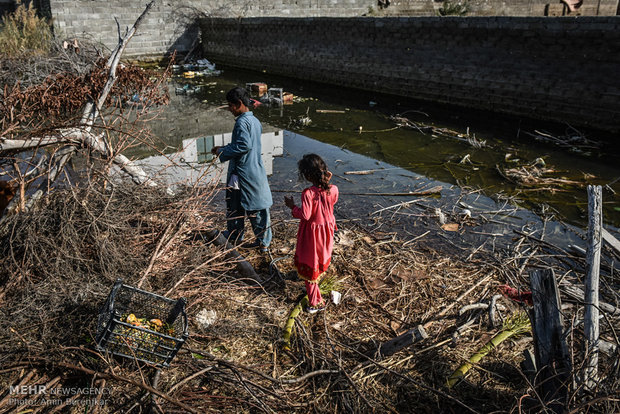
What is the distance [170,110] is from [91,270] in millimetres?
9701

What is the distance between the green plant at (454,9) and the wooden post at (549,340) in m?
22.6

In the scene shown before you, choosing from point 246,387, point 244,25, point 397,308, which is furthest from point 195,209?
point 244,25

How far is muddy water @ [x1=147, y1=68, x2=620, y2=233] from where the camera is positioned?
7023mm

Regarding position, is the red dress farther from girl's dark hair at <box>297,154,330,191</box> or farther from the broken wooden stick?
the broken wooden stick

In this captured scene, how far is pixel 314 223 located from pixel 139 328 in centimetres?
173

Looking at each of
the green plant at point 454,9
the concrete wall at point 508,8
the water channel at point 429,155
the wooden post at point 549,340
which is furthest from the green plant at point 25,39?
the green plant at point 454,9

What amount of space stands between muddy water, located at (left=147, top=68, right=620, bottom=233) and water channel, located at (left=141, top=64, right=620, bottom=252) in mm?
22

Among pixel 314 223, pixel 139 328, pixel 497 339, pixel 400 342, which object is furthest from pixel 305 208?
pixel 497 339

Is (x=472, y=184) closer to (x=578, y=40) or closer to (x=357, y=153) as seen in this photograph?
(x=357, y=153)

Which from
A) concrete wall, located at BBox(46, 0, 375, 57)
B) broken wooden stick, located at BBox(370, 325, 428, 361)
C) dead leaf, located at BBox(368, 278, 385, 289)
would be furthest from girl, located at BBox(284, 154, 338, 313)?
concrete wall, located at BBox(46, 0, 375, 57)

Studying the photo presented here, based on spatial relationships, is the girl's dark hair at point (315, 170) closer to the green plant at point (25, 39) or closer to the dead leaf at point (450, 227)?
the dead leaf at point (450, 227)

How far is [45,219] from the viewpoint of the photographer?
3.24m

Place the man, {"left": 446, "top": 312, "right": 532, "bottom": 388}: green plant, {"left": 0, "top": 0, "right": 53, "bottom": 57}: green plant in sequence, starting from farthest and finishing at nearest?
{"left": 0, "top": 0, "right": 53, "bottom": 57}: green plant → the man → {"left": 446, "top": 312, "right": 532, "bottom": 388}: green plant

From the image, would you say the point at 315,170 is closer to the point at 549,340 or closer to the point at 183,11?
the point at 549,340
